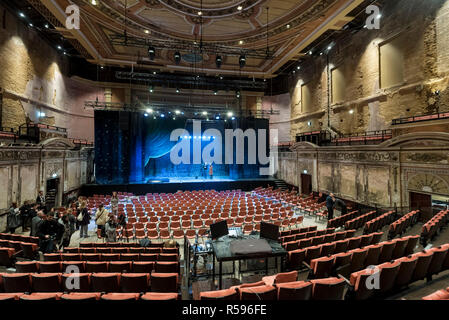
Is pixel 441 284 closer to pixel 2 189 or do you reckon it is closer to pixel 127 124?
pixel 2 189

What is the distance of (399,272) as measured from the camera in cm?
403

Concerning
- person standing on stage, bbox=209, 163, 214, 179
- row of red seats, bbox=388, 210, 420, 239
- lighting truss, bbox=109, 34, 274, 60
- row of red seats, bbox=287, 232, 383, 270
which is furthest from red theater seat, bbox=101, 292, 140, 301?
person standing on stage, bbox=209, 163, 214, 179

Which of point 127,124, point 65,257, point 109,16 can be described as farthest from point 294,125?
point 65,257

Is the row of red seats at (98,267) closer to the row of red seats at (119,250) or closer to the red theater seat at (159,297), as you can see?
the row of red seats at (119,250)

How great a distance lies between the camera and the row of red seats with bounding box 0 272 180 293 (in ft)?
13.2

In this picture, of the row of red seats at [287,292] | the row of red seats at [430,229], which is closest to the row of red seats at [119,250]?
the row of red seats at [287,292]

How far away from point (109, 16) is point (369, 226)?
1724 cm

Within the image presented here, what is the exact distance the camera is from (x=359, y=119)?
16172 mm

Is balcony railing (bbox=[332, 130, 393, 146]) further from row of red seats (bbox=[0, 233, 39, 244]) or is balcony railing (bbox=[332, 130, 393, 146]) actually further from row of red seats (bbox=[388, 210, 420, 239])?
row of red seats (bbox=[0, 233, 39, 244])

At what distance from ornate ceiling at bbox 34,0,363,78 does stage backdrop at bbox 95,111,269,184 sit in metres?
5.66

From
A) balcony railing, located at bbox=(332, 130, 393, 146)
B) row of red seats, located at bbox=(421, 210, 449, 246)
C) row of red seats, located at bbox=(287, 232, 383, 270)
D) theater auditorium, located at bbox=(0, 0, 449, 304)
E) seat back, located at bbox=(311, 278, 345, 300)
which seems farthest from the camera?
balcony railing, located at bbox=(332, 130, 393, 146)

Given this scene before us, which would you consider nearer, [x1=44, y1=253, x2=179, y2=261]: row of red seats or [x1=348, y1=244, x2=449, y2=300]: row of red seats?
[x1=348, y1=244, x2=449, y2=300]: row of red seats

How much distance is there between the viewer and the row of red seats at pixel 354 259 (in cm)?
458

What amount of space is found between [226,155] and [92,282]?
19.2 m
